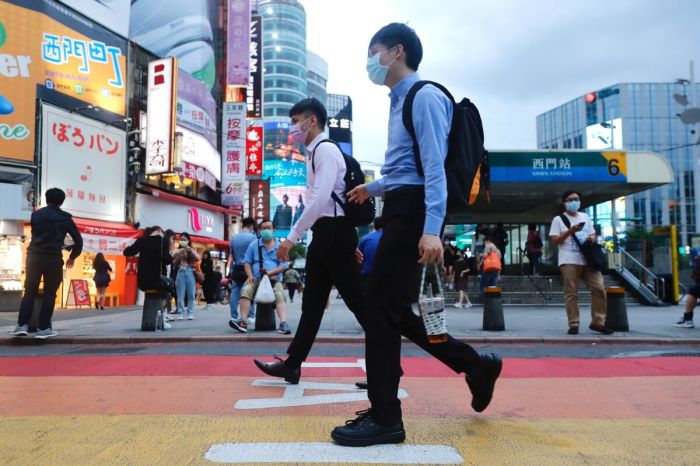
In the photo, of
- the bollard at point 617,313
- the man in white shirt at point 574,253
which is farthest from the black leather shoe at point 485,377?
the bollard at point 617,313

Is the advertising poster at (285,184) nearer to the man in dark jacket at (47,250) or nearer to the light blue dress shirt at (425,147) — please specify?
the man in dark jacket at (47,250)

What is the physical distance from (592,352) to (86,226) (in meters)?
14.9

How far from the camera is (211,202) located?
28.1 m

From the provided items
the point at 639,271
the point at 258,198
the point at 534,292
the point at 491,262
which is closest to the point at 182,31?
the point at 258,198

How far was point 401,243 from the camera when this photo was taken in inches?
104

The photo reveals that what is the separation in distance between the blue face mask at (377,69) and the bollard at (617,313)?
22.2ft

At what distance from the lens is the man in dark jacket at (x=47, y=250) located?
23.0ft

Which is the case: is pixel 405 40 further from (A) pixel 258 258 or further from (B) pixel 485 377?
(A) pixel 258 258

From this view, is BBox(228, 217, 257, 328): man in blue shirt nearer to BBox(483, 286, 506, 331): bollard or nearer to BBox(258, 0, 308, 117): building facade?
BBox(483, 286, 506, 331): bollard

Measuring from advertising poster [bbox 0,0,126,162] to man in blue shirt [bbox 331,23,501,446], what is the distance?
1625 cm

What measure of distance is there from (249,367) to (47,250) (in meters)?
3.53

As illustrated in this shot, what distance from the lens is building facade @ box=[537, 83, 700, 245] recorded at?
9262 centimetres

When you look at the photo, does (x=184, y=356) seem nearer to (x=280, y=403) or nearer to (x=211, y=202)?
(x=280, y=403)

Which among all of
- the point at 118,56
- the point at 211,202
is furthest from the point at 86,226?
the point at 211,202
